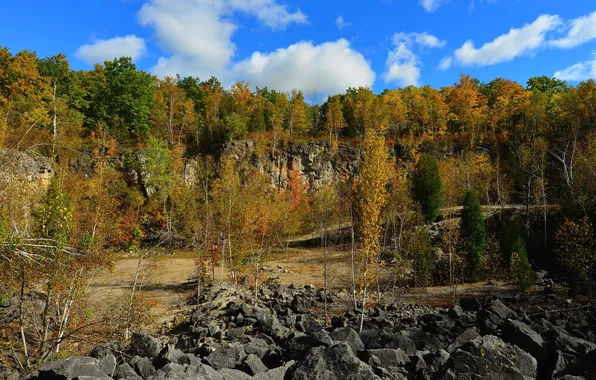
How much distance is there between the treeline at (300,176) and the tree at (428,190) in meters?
0.16

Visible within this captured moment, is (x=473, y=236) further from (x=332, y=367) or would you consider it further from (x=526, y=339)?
(x=332, y=367)

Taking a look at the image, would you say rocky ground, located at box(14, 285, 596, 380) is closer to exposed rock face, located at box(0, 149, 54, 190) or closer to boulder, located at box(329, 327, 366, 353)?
boulder, located at box(329, 327, 366, 353)

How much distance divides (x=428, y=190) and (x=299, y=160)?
26475 mm

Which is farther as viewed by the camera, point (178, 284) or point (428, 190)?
point (428, 190)

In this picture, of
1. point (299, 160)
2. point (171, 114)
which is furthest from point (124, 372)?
point (171, 114)

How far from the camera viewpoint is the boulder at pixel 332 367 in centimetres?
620

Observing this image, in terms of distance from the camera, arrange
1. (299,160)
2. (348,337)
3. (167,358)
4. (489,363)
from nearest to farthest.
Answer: (489,363) → (167,358) → (348,337) → (299,160)

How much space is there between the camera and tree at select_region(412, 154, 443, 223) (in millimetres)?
39531

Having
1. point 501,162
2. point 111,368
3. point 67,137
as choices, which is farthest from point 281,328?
point 501,162

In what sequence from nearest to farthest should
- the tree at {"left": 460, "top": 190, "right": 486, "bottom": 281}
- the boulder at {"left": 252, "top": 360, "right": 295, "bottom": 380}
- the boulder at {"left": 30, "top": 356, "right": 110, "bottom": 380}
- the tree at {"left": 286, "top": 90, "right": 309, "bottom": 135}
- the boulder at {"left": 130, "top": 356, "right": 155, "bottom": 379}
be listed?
the boulder at {"left": 30, "top": 356, "right": 110, "bottom": 380}
the boulder at {"left": 252, "top": 360, "right": 295, "bottom": 380}
the boulder at {"left": 130, "top": 356, "right": 155, "bottom": 379}
the tree at {"left": 460, "top": 190, "right": 486, "bottom": 281}
the tree at {"left": 286, "top": 90, "right": 309, "bottom": 135}

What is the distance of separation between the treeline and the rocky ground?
256cm

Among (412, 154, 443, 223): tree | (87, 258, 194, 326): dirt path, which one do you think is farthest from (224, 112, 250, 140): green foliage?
(87, 258, 194, 326): dirt path

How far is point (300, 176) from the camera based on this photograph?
6069cm

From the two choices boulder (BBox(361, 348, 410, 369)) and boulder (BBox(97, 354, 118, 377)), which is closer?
boulder (BBox(97, 354, 118, 377))
